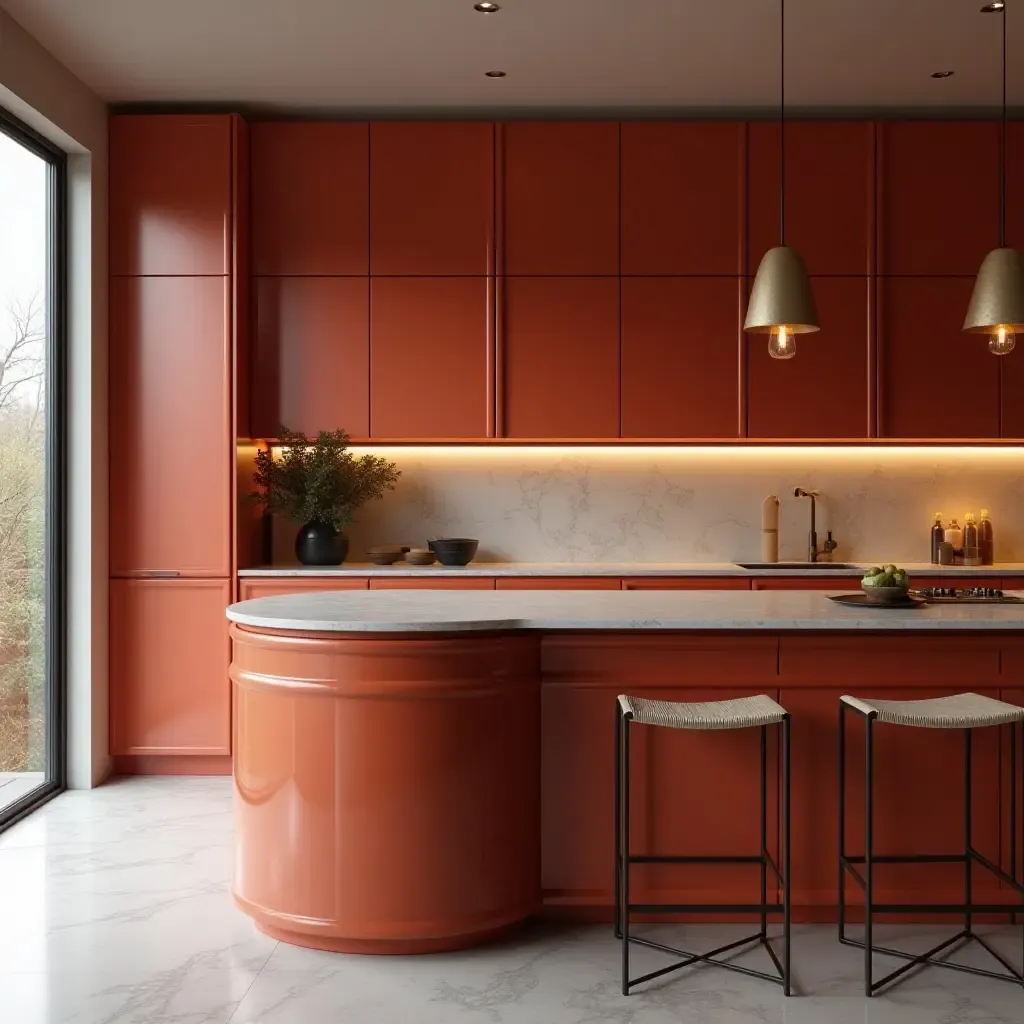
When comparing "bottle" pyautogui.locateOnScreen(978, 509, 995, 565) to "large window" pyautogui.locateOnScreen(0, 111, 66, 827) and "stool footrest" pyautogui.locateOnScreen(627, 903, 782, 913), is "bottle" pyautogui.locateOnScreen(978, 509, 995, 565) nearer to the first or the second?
"stool footrest" pyautogui.locateOnScreen(627, 903, 782, 913)

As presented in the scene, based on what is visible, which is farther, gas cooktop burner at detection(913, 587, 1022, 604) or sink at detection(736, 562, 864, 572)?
sink at detection(736, 562, 864, 572)

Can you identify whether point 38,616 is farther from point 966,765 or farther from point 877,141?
point 877,141

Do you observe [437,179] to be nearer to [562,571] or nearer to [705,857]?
[562,571]

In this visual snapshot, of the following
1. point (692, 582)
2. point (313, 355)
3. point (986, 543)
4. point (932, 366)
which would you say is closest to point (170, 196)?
point (313, 355)

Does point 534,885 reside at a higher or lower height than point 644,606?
lower

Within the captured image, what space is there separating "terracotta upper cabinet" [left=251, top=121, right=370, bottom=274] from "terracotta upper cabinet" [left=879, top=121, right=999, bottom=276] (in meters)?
2.46

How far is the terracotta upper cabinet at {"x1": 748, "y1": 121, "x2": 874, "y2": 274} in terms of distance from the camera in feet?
16.9

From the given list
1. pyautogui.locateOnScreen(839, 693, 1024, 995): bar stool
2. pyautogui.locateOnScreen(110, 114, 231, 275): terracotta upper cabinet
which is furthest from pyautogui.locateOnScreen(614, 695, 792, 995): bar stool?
pyautogui.locateOnScreen(110, 114, 231, 275): terracotta upper cabinet

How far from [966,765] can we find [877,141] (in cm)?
318

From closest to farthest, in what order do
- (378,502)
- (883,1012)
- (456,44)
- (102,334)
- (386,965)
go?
(883,1012) → (386,965) → (456,44) → (102,334) → (378,502)

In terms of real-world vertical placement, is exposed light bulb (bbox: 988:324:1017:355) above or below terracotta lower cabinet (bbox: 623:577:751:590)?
above

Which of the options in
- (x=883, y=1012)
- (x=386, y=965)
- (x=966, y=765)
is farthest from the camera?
(x=966, y=765)

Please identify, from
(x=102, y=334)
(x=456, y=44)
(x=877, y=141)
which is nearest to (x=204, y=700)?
(x=102, y=334)

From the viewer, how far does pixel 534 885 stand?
10.4 ft
